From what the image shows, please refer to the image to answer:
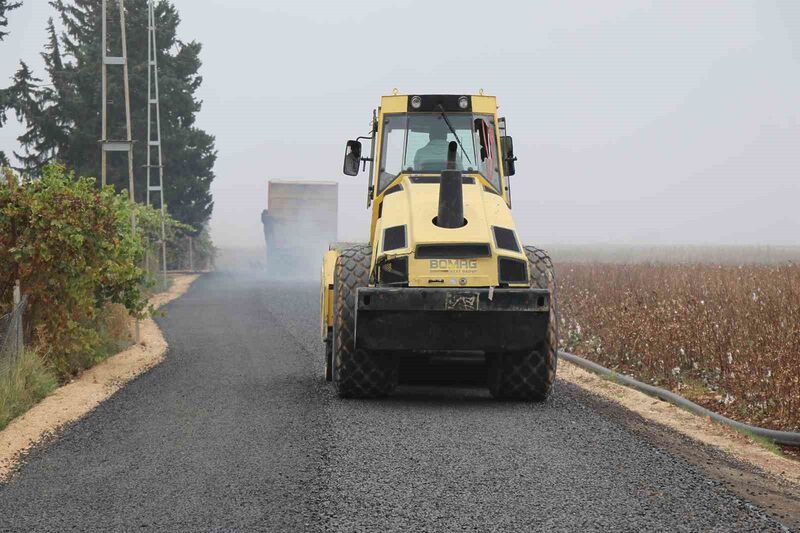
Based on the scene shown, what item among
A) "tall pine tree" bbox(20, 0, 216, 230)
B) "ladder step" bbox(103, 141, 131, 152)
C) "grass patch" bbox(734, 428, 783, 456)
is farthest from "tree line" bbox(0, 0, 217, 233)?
"grass patch" bbox(734, 428, 783, 456)

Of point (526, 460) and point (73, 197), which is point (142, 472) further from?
point (73, 197)

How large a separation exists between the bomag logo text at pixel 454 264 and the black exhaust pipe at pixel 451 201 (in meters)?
0.43

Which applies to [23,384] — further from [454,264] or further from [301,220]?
[301,220]

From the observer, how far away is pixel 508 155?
11828mm

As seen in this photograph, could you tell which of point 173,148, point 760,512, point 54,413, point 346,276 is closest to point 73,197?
point 54,413

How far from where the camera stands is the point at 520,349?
1014cm

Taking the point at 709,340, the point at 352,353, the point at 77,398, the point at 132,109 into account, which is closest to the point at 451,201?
the point at 352,353

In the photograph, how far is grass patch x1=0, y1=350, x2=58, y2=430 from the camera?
1048 cm

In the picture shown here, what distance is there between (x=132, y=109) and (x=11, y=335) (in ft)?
127

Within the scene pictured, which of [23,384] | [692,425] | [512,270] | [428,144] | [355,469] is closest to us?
[355,469]

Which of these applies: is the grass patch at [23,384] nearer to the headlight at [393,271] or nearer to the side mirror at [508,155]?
the headlight at [393,271]

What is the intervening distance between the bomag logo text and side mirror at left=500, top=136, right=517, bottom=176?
6.52 feet

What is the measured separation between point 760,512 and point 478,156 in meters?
6.17

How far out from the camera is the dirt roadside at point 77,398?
9.07 meters
